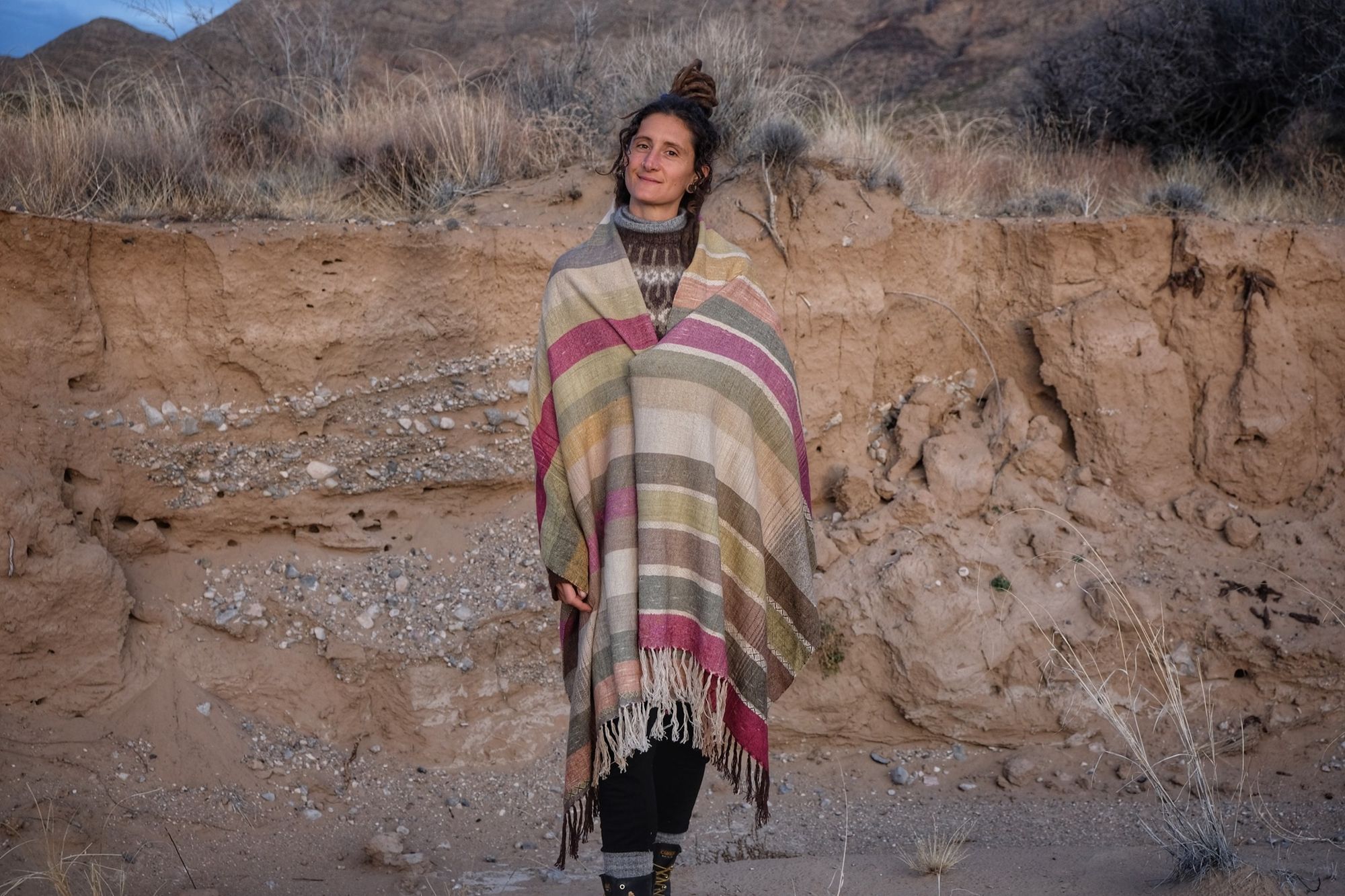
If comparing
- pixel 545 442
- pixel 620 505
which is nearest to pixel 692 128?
pixel 545 442

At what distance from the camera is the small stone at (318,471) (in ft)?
18.2

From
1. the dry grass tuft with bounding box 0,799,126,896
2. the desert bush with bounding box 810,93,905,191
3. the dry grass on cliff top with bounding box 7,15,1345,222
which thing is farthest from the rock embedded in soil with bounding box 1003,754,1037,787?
the dry grass tuft with bounding box 0,799,126,896

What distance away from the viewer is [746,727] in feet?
10.8

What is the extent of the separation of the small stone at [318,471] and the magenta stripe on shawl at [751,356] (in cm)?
294

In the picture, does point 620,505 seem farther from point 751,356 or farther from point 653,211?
point 653,211

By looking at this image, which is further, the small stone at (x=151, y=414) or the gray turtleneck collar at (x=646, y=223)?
the small stone at (x=151, y=414)

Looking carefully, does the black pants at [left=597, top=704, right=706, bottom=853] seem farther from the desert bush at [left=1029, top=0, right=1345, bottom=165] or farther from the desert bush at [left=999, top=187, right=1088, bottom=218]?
the desert bush at [left=1029, top=0, right=1345, bottom=165]

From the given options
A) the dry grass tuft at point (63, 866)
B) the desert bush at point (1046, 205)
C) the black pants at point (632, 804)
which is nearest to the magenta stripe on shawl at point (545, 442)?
the black pants at point (632, 804)

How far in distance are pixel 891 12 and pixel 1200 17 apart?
472 cm

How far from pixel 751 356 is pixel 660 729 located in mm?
1077

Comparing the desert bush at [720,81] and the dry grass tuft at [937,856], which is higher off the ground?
the desert bush at [720,81]

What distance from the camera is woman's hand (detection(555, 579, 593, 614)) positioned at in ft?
10.5

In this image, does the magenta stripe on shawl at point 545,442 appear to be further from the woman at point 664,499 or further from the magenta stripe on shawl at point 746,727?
the magenta stripe on shawl at point 746,727

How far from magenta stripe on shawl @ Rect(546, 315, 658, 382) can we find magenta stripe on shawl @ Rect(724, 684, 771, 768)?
103cm
